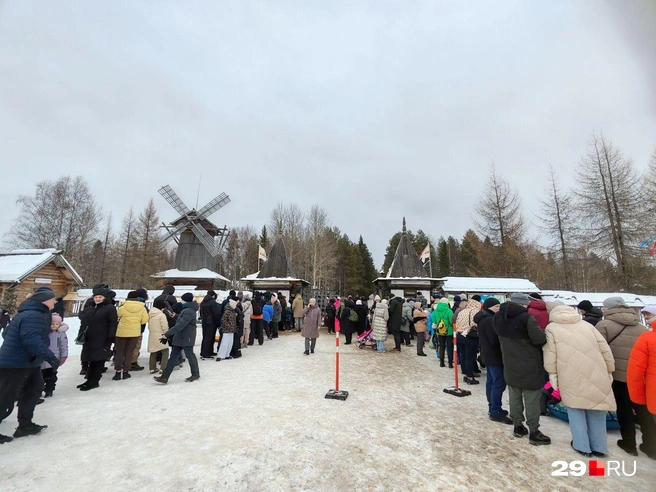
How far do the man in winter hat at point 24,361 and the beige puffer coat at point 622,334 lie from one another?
23.6 ft

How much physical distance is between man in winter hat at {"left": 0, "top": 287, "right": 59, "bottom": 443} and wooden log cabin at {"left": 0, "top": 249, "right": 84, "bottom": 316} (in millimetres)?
14751

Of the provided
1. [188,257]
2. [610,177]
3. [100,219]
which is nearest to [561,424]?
[610,177]

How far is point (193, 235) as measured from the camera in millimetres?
30234

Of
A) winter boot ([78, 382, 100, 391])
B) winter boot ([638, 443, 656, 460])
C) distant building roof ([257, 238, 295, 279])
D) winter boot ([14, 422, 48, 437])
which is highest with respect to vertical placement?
distant building roof ([257, 238, 295, 279])

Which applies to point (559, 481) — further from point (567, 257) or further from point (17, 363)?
point (567, 257)

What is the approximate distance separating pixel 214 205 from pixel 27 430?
31.1 metres

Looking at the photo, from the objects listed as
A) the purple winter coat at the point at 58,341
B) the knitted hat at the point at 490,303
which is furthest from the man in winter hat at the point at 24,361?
the knitted hat at the point at 490,303

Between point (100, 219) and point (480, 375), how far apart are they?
36323 millimetres

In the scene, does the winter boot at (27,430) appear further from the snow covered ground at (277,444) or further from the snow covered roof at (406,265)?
the snow covered roof at (406,265)

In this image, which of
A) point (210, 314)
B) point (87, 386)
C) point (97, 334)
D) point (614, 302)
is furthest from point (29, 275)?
point (614, 302)

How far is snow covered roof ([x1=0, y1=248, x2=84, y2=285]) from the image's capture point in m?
16.1

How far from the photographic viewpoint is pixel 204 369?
298 inches

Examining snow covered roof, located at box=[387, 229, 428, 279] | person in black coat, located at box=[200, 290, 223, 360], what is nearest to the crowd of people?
person in black coat, located at box=[200, 290, 223, 360]

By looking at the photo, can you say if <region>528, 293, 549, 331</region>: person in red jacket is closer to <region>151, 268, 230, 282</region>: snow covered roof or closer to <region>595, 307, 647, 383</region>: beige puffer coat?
<region>595, 307, 647, 383</region>: beige puffer coat
